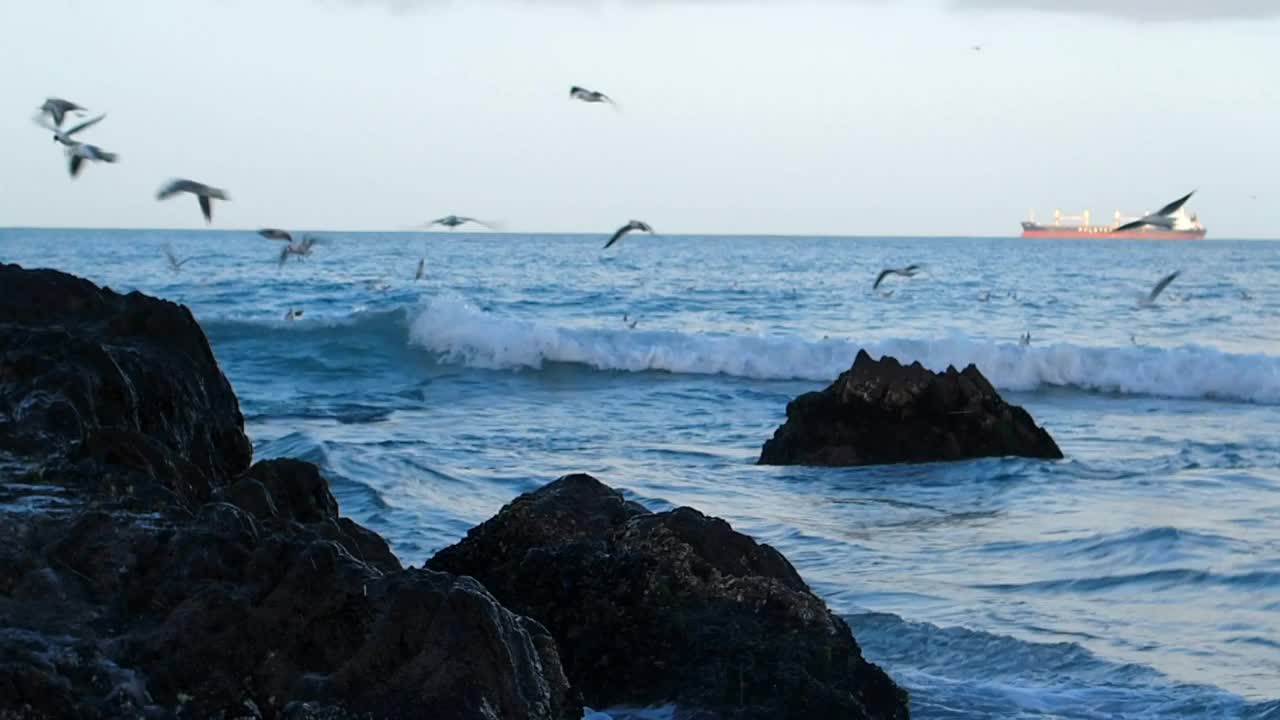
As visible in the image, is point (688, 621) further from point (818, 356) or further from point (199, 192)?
point (818, 356)

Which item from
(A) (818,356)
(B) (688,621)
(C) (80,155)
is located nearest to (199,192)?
(C) (80,155)

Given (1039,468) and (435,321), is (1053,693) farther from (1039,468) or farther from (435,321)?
(435,321)

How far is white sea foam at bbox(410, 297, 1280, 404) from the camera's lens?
18625 mm

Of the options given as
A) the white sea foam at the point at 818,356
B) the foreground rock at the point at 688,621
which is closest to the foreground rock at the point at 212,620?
the foreground rock at the point at 688,621

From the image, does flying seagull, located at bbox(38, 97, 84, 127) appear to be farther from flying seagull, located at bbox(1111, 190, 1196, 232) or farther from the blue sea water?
flying seagull, located at bbox(1111, 190, 1196, 232)

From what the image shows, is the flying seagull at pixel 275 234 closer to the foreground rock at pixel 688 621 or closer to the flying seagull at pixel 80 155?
the flying seagull at pixel 80 155

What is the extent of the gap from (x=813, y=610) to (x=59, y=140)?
19.0 ft

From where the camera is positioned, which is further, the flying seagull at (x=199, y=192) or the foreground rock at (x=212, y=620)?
the flying seagull at (x=199, y=192)

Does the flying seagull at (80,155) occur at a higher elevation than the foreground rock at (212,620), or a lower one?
higher

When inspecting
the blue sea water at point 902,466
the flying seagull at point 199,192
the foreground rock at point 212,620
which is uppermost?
the flying seagull at point 199,192

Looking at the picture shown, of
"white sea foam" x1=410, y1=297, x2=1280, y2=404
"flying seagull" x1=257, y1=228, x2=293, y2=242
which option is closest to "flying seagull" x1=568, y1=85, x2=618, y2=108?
"flying seagull" x1=257, y1=228, x2=293, y2=242

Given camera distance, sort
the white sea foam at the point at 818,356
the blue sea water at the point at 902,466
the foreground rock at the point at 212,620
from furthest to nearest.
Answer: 1. the white sea foam at the point at 818,356
2. the blue sea water at the point at 902,466
3. the foreground rock at the point at 212,620

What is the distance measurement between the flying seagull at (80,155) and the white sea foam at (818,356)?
12.6 metres

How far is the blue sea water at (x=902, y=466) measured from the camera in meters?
5.78
